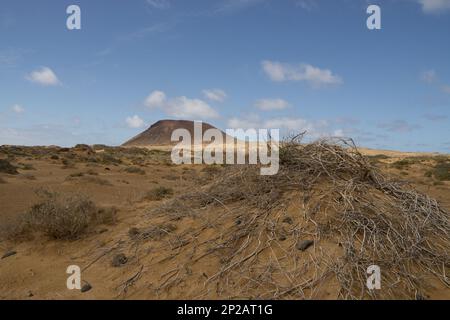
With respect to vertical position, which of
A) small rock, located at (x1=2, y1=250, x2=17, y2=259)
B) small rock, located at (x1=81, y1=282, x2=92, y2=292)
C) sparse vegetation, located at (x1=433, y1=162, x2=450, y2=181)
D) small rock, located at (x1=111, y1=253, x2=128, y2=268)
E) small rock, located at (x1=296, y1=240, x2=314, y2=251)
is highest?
sparse vegetation, located at (x1=433, y1=162, x2=450, y2=181)

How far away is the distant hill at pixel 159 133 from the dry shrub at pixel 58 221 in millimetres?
68530

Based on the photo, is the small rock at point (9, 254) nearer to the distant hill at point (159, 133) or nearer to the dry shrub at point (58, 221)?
the dry shrub at point (58, 221)

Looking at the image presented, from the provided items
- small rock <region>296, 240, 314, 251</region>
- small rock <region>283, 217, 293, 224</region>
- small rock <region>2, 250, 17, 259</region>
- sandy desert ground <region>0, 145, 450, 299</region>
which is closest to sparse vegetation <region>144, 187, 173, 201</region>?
sandy desert ground <region>0, 145, 450, 299</region>

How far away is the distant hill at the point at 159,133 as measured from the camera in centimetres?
7631

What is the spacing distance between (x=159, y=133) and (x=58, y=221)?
245 ft

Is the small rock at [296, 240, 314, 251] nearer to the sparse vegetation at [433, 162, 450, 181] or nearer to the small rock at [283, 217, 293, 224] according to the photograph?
the small rock at [283, 217, 293, 224]

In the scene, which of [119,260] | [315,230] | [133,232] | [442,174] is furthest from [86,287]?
[442,174]

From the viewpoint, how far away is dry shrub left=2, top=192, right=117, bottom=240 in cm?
577

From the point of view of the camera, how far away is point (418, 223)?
4.65m

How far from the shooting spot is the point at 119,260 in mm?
4797

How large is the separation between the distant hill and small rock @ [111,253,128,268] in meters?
70.1

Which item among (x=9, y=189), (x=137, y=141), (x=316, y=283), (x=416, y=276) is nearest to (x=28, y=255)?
(x=316, y=283)

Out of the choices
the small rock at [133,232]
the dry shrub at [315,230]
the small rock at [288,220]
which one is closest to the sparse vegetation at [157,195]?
the dry shrub at [315,230]

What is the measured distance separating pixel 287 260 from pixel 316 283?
17.8 inches
